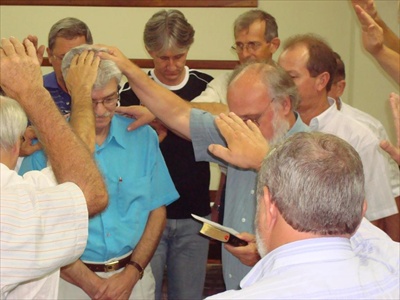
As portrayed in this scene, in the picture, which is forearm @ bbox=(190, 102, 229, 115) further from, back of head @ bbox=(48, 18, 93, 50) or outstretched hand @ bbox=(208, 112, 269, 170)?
back of head @ bbox=(48, 18, 93, 50)

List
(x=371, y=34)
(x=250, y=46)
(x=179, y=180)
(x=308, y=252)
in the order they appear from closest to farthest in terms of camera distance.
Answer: (x=308, y=252), (x=371, y=34), (x=179, y=180), (x=250, y=46)

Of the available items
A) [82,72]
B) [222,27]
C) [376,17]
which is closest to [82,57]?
[82,72]

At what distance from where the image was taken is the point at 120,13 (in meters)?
5.27

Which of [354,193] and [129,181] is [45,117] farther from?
[129,181]

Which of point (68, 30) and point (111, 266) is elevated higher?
point (68, 30)

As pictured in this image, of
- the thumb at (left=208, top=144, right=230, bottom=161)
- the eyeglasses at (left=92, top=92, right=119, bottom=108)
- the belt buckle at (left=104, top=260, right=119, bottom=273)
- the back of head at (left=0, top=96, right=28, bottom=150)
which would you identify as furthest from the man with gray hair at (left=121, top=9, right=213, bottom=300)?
the back of head at (left=0, top=96, right=28, bottom=150)

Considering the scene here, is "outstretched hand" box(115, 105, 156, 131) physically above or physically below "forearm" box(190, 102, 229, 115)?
below

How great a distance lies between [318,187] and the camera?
4.34 feet

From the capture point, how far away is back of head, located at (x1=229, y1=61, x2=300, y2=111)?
97.9 inches

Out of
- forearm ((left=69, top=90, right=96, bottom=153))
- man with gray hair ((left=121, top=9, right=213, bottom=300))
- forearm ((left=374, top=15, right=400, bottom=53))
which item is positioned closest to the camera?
forearm ((left=69, top=90, right=96, bottom=153))

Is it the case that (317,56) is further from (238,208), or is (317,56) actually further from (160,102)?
(238,208)

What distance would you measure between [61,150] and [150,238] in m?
1.22

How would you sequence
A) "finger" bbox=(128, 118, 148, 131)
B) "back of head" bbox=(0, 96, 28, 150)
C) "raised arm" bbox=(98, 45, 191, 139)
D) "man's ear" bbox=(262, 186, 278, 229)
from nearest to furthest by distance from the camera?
"man's ear" bbox=(262, 186, 278, 229)
"back of head" bbox=(0, 96, 28, 150)
"raised arm" bbox=(98, 45, 191, 139)
"finger" bbox=(128, 118, 148, 131)

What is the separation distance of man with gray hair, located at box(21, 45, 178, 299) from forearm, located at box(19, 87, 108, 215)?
86 centimetres
